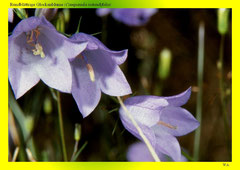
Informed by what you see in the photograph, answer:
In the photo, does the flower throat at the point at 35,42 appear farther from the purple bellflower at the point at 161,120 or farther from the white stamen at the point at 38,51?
the purple bellflower at the point at 161,120

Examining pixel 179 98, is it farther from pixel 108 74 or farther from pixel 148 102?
pixel 108 74

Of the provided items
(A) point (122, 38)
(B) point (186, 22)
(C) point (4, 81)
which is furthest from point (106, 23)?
(C) point (4, 81)

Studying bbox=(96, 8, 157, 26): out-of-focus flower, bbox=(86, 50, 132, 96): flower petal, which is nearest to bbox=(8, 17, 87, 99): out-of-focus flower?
bbox=(86, 50, 132, 96): flower petal

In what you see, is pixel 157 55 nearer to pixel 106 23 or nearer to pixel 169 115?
pixel 106 23

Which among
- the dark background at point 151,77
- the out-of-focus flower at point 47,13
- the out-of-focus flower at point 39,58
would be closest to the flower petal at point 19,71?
the out-of-focus flower at point 39,58

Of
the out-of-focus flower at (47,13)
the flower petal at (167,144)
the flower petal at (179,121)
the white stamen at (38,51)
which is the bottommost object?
the flower petal at (167,144)

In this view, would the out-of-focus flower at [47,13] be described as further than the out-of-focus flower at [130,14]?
No
